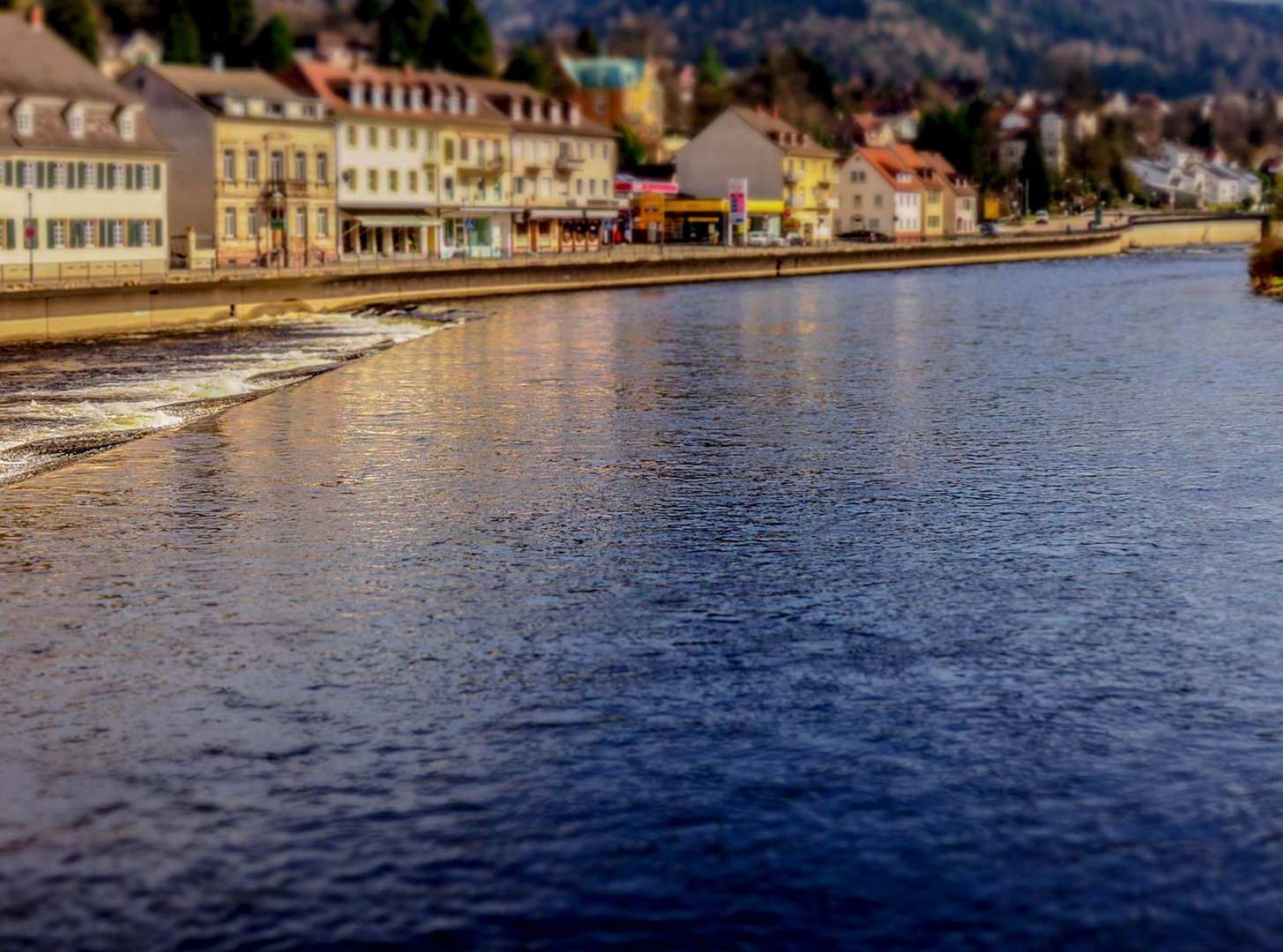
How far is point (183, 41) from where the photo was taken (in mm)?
137750

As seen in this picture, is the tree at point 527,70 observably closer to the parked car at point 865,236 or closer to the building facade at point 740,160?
the building facade at point 740,160

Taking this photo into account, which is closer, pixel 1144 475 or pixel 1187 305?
pixel 1144 475

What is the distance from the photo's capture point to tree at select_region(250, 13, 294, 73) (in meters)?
139

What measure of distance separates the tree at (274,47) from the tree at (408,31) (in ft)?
37.8

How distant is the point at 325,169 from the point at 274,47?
149 ft

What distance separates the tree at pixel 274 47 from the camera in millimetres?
139375

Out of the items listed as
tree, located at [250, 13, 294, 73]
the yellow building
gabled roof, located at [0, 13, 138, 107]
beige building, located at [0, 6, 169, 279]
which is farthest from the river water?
tree, located at [250, 13, 294, 73]

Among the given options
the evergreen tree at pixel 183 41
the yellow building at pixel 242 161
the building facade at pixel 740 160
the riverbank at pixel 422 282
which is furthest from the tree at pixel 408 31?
the yellow building at pixel 242 161

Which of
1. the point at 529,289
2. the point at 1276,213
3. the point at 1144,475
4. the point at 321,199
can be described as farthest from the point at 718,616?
the point at 1276,213

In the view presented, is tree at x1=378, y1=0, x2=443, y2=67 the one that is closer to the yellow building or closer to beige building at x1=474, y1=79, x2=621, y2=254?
beige building at x1=474, y1=79, x2=621, y2=254

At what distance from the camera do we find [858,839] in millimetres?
14375

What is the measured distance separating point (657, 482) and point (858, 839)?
1620 centimetres

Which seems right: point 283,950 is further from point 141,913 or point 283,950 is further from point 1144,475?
point 1144,475

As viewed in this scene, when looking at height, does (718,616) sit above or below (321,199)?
below
